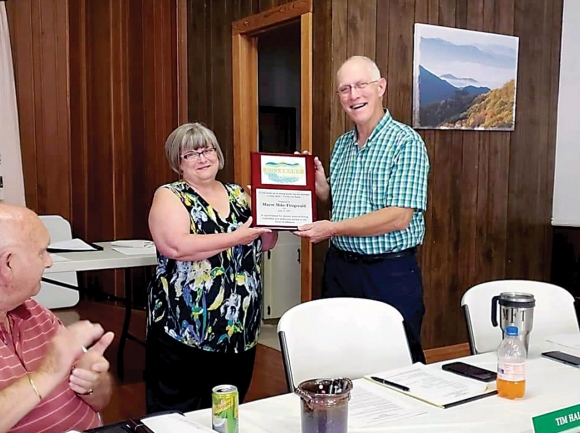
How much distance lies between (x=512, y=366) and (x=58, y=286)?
4.13m

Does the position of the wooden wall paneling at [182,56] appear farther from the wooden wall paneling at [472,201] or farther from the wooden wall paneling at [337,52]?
the wooden wall paneling at [472,201]

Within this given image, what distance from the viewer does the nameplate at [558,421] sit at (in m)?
1.32

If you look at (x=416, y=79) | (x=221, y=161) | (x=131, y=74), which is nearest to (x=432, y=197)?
(x=416, y=79)

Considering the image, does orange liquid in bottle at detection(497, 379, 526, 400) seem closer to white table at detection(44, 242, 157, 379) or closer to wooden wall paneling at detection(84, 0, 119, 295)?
white table at detection(44, 242, 157, 379)

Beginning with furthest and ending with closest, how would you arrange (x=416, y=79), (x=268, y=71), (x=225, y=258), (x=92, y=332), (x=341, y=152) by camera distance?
(x=268, y=71) < (x=416, y=79) < (x=341, y=152) < (x=225, y=258) < (x=92, y=332)

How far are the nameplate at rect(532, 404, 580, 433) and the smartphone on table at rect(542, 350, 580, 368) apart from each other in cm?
48

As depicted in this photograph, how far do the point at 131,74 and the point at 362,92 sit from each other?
306 cm

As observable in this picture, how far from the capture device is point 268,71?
20.2ft

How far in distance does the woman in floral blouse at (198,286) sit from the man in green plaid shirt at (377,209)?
32 cm

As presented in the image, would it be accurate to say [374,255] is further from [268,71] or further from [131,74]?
[268,71]

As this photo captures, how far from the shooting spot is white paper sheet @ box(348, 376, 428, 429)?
145cm

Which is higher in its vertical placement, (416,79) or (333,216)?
(416,79)

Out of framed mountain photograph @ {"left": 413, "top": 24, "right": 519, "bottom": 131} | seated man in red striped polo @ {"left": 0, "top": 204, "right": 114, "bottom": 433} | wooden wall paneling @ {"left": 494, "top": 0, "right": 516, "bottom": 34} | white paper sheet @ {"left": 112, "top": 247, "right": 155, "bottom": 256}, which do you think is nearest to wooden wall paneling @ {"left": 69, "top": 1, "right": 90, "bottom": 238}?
white paper sheet @ {"left": 112, "top": 247, "right": 155, "bottom": 256}

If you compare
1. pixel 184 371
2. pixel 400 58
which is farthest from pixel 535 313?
pixel 400 58
